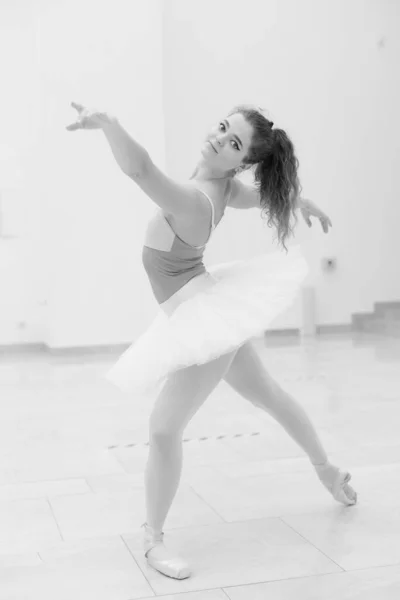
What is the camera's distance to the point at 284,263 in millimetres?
2641

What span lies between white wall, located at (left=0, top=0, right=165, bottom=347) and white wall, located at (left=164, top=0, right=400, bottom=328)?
61 cm

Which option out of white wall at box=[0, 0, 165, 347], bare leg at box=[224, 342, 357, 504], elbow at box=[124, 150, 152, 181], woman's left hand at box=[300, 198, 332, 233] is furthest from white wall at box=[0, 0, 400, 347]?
elbow at box=[124, 150, 152, 181]

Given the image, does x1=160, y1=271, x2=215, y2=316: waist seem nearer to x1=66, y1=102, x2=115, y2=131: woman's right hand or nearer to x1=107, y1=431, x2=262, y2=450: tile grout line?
x1=66, y1=102, x2=115, y2=131: woman's right hand

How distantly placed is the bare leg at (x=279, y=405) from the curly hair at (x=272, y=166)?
401 millimetres

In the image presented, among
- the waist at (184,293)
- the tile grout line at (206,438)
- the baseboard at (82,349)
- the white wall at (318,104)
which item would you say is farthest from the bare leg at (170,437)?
the white wall at (318,104)

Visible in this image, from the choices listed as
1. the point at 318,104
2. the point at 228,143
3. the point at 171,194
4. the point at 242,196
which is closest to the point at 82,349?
the point at 318,104

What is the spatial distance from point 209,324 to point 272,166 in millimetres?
530

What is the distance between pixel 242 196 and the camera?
257cm

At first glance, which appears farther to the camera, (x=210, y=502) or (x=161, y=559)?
(x=210, y=502)

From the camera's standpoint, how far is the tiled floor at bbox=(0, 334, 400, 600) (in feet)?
7.47

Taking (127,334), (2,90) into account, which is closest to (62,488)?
(127,334)

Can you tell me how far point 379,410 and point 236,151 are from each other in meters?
2.45

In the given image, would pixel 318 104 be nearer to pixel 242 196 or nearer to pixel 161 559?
pixel 242 196

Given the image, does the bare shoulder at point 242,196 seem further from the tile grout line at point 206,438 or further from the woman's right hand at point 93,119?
the tile grout line at point 206,438
